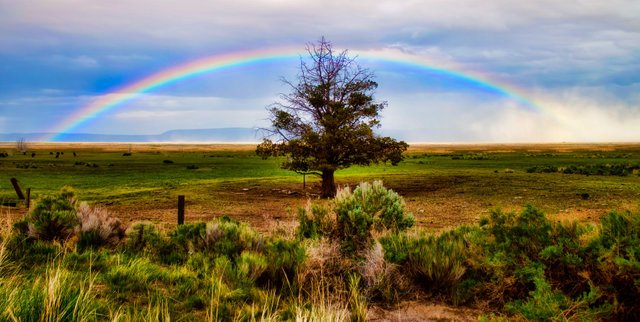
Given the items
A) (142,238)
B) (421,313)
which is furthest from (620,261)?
(142,238)

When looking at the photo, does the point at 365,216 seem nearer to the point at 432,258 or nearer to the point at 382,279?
the point at 432,258

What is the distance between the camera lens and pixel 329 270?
343 inches

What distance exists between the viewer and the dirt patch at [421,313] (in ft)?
22.3

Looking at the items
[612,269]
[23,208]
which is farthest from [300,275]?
[23,208]

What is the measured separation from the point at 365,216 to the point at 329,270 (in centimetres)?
279

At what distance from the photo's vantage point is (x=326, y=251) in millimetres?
9180

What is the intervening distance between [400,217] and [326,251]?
151 inches

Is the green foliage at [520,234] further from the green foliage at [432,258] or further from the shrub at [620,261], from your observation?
the shrub at [620,261]

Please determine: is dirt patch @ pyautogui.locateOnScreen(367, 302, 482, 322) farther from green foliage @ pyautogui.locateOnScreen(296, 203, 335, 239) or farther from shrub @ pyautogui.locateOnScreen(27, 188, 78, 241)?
shrub @ pyautogui.locateOnScreen(27, 188, 78, 241)

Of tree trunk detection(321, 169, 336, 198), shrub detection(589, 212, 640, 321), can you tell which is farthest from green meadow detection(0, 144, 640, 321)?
tree trunk detection(321, 169, 336, 198)

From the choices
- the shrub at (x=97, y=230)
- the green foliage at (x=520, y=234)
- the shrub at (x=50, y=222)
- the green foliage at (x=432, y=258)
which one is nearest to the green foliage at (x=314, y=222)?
the green foliage at (x=432, y=258)

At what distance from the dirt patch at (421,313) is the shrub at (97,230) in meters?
6.82

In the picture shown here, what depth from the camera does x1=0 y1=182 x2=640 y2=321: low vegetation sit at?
5.98 meters

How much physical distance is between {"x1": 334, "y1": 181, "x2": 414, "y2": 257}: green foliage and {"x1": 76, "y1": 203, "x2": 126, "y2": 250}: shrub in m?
5.44
